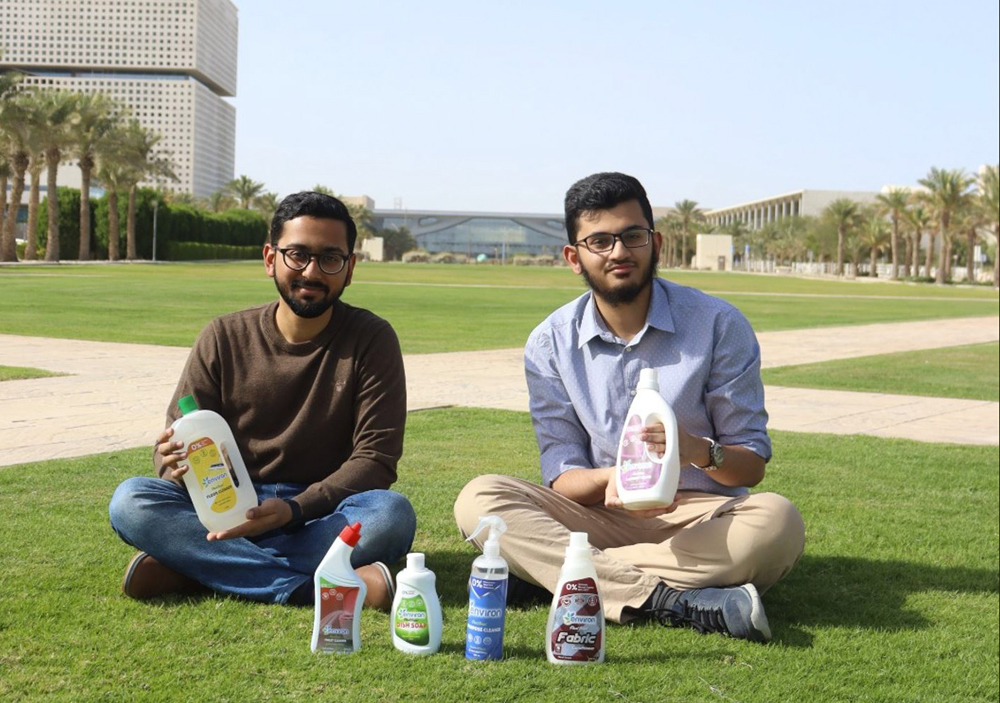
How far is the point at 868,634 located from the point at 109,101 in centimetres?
452

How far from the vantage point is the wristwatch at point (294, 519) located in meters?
3.95

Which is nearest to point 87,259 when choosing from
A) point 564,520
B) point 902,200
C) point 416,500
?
point 416,500

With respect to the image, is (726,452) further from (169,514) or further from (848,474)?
(848,474)

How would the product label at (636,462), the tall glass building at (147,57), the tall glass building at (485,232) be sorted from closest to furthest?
the product label at (636,462) < the tall glass building at (147,57) < the tall glass building at (485,232)

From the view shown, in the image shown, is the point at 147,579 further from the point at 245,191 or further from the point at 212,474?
the point at 245,191

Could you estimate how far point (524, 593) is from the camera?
13.8 ft

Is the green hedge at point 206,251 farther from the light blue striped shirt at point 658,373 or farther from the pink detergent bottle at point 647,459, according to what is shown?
the pink detergent bottle at point 647,459

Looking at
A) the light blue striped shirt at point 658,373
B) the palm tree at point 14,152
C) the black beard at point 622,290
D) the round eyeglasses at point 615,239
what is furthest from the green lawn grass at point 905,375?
the round eyeglasses at point 615,239

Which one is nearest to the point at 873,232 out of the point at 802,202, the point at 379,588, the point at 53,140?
the point at 802,202

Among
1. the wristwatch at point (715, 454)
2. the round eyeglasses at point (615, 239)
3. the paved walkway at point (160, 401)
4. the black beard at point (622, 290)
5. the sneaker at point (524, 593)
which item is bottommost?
the sneaker at point (524, 593)

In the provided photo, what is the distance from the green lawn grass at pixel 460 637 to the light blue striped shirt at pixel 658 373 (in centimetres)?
65

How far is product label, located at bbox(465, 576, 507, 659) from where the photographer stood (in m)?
3.44

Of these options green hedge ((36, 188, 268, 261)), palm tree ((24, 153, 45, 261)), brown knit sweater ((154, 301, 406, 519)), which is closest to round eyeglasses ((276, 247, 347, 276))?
brown knit sweater ((154, 301, 406, 519))

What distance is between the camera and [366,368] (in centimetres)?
412
